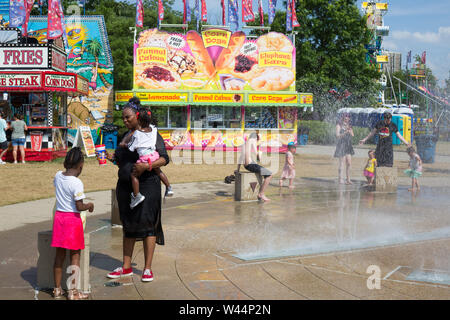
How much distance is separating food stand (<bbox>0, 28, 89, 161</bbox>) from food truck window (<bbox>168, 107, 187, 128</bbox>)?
21.7 ft

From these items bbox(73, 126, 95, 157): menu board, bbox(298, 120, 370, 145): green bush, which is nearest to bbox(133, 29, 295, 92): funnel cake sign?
bbox(73, 126, 95, 157): menu board

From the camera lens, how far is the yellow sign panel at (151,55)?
23141 millimetres

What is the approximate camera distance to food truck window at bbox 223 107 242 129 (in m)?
24.2

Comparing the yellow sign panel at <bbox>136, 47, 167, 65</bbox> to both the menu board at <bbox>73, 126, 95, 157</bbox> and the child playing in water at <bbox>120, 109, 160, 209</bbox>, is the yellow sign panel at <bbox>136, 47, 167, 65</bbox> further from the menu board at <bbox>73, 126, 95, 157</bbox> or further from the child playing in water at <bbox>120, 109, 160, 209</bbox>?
the child playing in water at <bbox>120, 109, 160, 209</bbox>

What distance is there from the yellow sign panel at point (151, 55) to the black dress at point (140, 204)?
1899 cm

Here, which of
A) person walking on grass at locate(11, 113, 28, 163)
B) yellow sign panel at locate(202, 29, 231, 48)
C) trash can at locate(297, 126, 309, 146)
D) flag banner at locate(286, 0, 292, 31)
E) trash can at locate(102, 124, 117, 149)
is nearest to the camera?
person walking on grass at locate(11, 113, 28, 163)

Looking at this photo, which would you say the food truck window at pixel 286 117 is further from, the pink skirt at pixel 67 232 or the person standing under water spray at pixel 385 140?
the pink skirt at pixel 67 232

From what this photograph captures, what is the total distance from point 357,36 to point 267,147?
19039 millimetres

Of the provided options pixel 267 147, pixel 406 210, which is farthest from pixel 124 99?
pixel 406 210

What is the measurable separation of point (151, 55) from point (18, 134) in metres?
8.76

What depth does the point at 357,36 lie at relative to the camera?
3838 centimetres

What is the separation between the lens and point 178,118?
2441cm

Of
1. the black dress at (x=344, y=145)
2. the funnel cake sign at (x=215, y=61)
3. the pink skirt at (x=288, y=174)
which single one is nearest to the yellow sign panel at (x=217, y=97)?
the funnel cake sign at (x=215, y=61)
